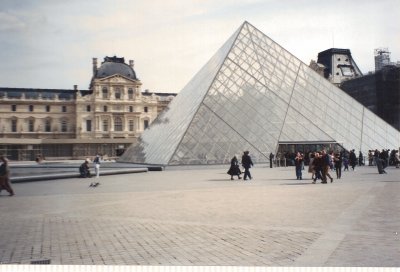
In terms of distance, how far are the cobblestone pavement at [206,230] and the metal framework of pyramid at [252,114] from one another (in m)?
12.7

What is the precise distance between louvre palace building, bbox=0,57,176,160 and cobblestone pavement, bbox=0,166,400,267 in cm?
4631

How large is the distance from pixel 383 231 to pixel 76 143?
55.5m

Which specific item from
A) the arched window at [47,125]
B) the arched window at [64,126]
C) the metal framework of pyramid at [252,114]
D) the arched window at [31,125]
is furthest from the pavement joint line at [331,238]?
the arched window at [64,126]

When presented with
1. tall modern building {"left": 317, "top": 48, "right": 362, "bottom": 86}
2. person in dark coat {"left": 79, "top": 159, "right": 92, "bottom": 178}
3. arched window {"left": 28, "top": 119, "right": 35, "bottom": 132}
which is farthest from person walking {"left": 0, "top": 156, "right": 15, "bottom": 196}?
tall modern building {"left": 317, "top": 48, "right": 362, "bottom": 86}

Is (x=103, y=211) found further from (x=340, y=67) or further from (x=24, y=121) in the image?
(x=340, y=67)

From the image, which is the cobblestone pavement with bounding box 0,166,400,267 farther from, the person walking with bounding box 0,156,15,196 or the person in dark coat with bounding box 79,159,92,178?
the person in dark coat with bounding box 79,159,92,178

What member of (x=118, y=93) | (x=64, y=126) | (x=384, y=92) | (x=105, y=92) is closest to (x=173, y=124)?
(x=384, y=92)

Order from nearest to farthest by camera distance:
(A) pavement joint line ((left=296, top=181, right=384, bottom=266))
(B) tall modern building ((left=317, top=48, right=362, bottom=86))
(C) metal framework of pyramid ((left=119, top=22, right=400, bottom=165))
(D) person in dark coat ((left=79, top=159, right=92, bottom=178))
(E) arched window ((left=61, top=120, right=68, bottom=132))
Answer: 1. (A) pavement joint line ((left=296, top=181, right=384, bottom=266))
2. (D) person in dark coat ((left=79, top=159, right=92, bottom=178))
3. (C) metal framework of pyramid ((left=119, top=22, right=400, bottom=165))
4. (E) arched window ((left=61, top=120, right=68, bottom=132))
5. (B) tall modern building ((left=317, top=48, right=362, bottom=86))

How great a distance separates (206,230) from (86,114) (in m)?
64.9

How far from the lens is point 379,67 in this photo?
49.4 meters

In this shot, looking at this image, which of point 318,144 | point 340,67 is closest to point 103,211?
point 318,144

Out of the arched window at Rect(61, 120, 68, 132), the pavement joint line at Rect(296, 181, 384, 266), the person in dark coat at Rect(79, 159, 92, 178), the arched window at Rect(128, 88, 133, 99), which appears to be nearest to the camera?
the pavement joint line at Rect(296, 181, 384, 266)

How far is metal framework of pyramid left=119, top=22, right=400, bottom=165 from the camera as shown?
22672 mm

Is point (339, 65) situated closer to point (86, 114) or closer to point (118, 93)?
point (118, 93)
